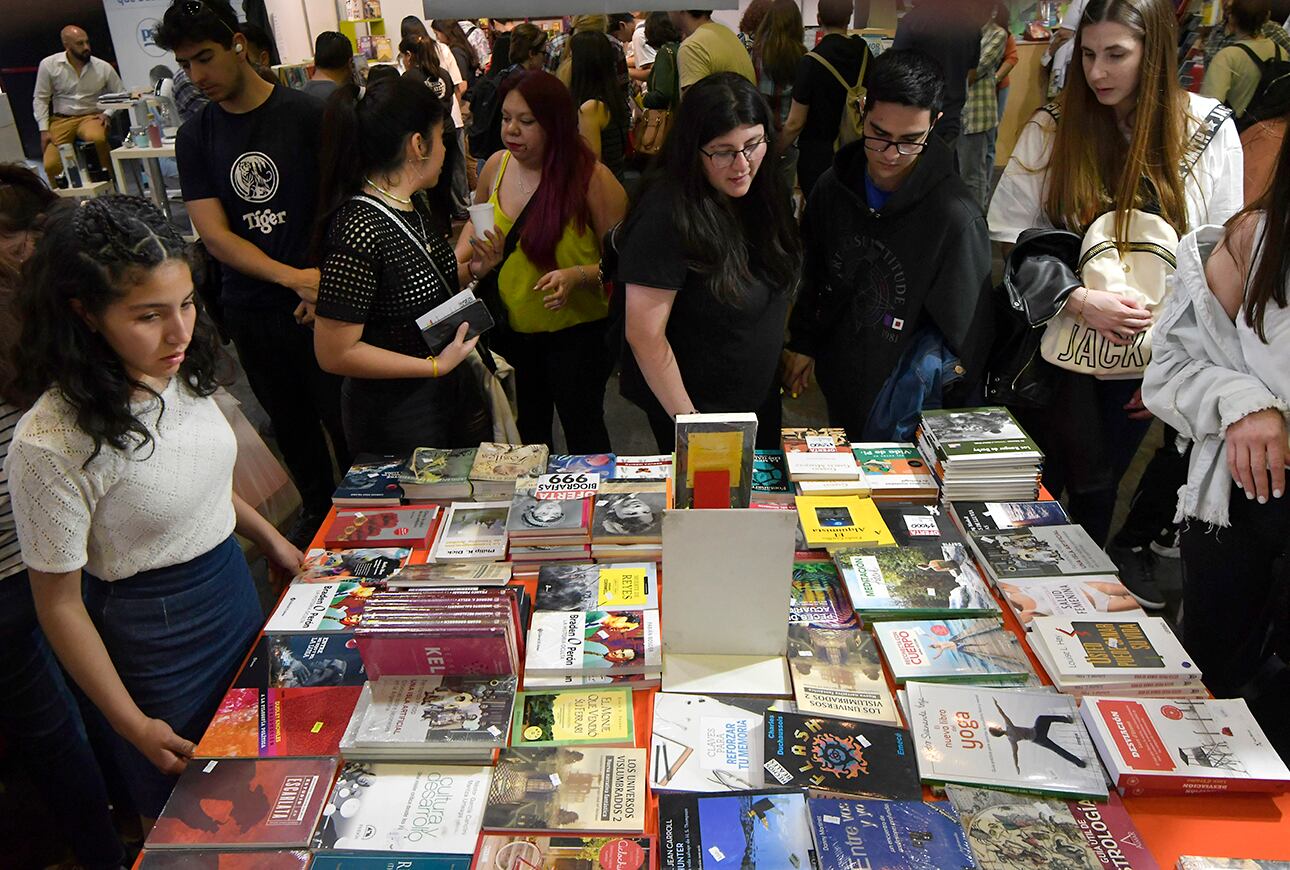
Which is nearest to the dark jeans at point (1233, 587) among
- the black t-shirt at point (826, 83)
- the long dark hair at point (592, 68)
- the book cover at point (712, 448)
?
the book cover at point (712, 448)

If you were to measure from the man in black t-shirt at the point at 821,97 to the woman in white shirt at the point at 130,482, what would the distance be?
8.97ft

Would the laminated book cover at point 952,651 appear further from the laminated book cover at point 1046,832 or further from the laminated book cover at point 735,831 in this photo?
the laminated book cover at point 735,831

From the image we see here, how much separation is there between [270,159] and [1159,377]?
2.35 metres

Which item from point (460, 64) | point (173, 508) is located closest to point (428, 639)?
point (173, 508)

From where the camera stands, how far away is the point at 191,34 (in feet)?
7.11

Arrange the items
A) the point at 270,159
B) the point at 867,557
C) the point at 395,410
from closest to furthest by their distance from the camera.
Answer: the point at 867,557 < the point at 395,410 < the point at 270,159

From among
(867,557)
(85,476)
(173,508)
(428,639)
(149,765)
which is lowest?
(149,765)

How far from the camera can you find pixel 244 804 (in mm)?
1197

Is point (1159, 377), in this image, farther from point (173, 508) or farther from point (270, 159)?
point (270, 159)

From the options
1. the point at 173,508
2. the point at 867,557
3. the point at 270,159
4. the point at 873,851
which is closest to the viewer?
the point at 873,851

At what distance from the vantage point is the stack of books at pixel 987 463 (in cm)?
179

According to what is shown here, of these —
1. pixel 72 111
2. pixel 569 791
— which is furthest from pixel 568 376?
pixel 72 111

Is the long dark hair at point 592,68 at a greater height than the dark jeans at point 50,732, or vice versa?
the long dark hair at point 592,68

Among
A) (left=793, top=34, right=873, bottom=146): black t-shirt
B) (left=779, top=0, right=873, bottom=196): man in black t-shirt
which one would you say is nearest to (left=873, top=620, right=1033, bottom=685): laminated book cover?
(left=779, top=0, right=873, bottom=196): man in black t-shirt
